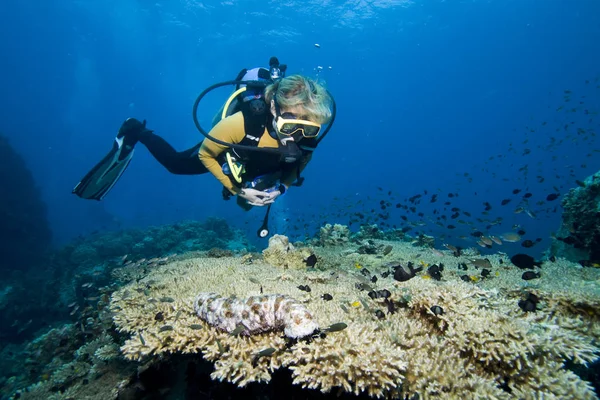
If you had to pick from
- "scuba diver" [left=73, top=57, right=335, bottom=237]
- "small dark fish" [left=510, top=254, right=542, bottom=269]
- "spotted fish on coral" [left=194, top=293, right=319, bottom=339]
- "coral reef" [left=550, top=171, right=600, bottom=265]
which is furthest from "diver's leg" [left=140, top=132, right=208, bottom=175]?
"coral reef" [left=550, top=171, right=600, bottom=265]

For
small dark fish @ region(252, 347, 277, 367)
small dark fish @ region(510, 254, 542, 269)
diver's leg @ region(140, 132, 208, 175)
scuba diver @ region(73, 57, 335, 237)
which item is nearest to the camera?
small dark fish @ region(252, 347, 277, 367)

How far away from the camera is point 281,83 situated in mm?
5016

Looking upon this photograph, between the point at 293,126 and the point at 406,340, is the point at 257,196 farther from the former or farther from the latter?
the point at 406,340

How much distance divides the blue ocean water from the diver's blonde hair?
31.0 feet

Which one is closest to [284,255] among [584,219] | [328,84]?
[584,219]

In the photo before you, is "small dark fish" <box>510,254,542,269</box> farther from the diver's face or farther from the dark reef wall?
the dark reef wall

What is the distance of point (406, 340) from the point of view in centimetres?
289

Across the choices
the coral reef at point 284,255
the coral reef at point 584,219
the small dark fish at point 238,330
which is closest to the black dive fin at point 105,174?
the coral reef at point 284,255

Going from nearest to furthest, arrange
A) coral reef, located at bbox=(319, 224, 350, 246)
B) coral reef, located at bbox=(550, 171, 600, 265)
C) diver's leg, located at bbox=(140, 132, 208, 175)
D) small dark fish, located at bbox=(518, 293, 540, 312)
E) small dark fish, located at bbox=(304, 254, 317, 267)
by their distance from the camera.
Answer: small dark fish, located at bbox=(518, 293, 540, 312) → small dark fish, located at bbox=(304, 254, 317, 267) → diver's leg, located at bbox=(140, 132, 208, 175) → coral reef, located at bbox=(550, 171, 600, 265) → coral reef, located at bbox=(319, 224, 350, 246)

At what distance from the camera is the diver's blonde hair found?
4762 millimetres

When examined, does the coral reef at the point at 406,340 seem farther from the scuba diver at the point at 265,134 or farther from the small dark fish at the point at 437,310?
the scuba diver at the point at 265,134

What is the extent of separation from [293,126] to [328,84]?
73.6m

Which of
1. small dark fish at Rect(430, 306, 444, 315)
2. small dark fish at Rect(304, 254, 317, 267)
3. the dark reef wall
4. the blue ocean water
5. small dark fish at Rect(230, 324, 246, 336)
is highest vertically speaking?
the blue ocean water

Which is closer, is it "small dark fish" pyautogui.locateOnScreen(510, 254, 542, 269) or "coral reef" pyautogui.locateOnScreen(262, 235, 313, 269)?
"small dark fish" pyautogui.locateOnScreen(510, 254, 542, 269)
